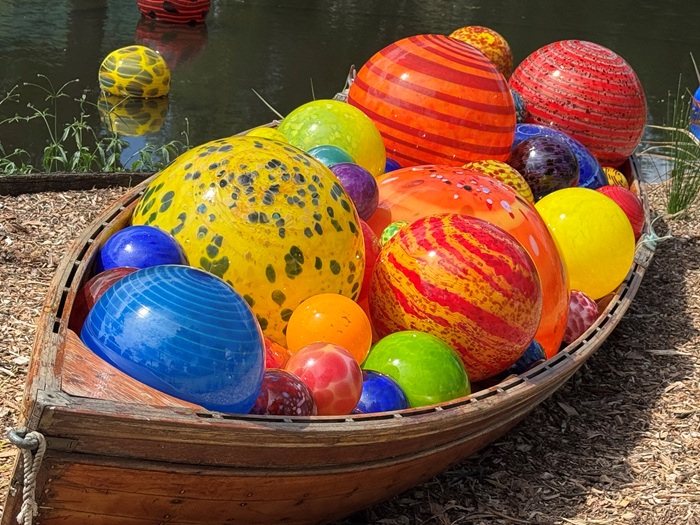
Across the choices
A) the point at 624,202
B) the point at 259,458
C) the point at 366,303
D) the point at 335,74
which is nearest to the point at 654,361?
the point at 624,202

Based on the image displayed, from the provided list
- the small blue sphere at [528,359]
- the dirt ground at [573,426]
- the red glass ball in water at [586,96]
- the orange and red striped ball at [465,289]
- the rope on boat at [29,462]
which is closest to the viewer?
the rope on boat at [29,462]

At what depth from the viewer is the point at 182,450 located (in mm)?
2424

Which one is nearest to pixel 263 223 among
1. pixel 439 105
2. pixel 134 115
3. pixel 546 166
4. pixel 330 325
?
pixel 330 325

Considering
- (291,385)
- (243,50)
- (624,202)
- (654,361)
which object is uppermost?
(291,385)

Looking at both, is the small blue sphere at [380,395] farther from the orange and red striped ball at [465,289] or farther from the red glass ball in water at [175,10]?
the red glass ball in water at [175,10]

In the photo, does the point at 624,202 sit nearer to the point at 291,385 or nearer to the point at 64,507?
the point at 291,385

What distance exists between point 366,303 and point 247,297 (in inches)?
26.1

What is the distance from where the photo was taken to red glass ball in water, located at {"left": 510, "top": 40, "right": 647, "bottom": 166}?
580cm

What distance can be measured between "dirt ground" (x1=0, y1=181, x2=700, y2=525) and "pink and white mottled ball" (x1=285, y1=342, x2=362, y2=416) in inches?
24.9

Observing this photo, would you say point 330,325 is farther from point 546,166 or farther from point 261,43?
point 261,43

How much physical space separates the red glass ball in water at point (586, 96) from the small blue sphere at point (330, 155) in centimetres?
208

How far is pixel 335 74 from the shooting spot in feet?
36.7

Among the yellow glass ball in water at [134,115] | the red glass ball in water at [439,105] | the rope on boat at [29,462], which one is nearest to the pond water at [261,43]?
the yellow glass ball in water at [134,115]

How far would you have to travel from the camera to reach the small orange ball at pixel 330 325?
10.2 feet
